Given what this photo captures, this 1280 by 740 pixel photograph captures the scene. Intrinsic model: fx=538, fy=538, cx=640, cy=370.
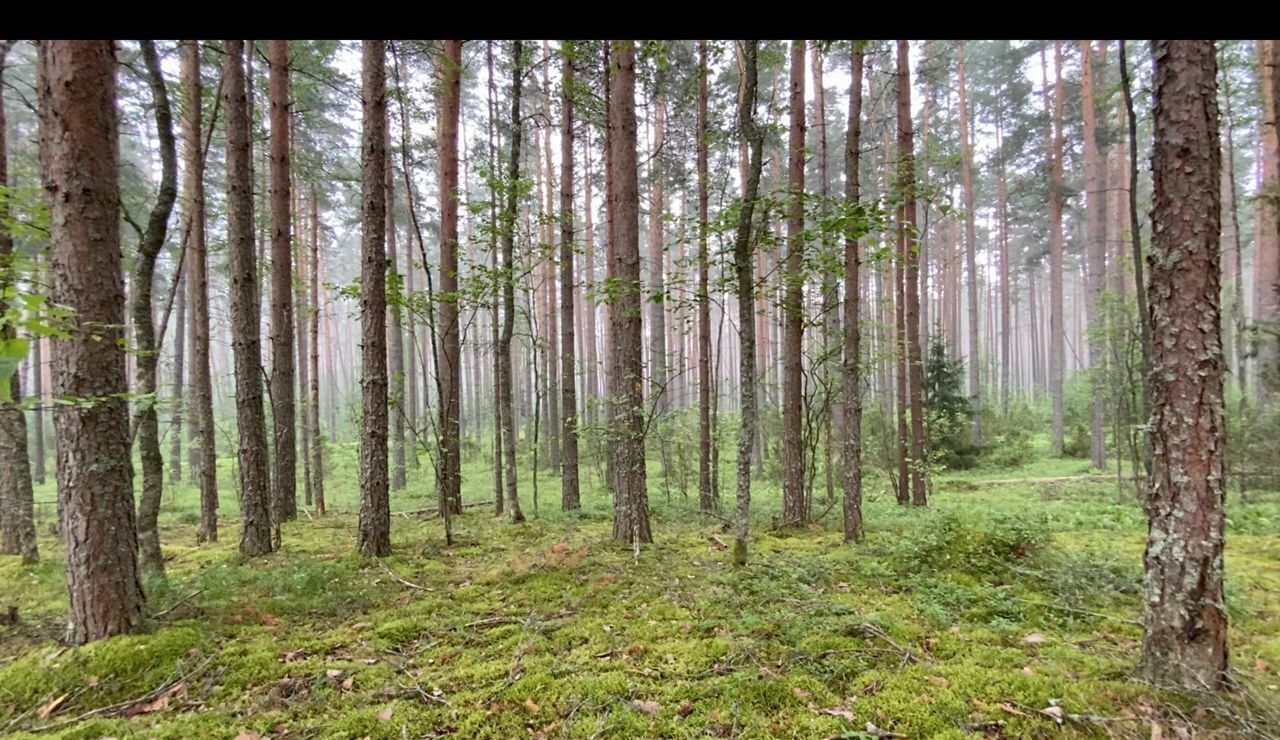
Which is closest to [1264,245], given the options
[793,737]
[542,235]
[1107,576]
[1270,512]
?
[1270,512]

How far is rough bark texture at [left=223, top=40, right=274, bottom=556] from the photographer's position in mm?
6672

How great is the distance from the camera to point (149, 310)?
17.8ft

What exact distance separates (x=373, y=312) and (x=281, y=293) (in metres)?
3.72

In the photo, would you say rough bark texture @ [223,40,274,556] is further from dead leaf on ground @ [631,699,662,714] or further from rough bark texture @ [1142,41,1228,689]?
rough bark texture @ [1142,41,1228,689]

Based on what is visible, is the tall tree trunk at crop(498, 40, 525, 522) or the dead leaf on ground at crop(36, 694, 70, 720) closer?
the dead leaf on ground at crop(36, 694, 70, 720)

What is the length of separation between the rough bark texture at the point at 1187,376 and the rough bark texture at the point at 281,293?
9687mm

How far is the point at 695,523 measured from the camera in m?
9.12

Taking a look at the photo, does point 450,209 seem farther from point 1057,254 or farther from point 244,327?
point 1057,254

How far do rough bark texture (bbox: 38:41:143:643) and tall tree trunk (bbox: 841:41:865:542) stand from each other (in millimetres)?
7462

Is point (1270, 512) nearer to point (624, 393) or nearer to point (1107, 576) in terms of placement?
point (1107, 576)

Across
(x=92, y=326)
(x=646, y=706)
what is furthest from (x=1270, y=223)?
(x=92, y=326)

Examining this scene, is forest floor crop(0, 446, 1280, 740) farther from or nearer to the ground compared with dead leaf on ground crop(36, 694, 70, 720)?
nearer to the ground

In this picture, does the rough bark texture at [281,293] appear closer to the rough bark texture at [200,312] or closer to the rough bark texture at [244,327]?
the rough bark texture at [200,312]

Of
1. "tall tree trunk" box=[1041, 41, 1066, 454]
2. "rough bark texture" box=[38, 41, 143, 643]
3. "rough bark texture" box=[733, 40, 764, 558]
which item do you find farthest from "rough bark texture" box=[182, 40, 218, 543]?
"tall tree trunk" box=[1041, 41, 1066, 454]
